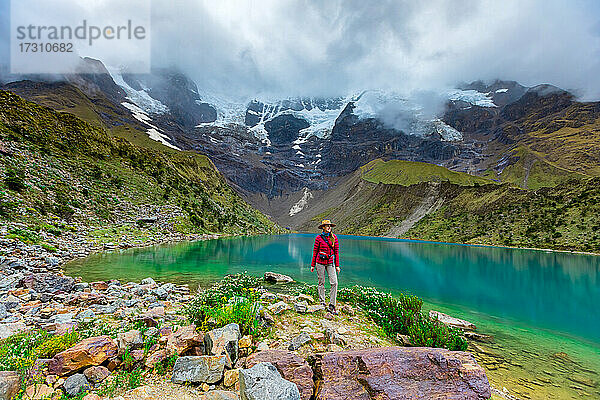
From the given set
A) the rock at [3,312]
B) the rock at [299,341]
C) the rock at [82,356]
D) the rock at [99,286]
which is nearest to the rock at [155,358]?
the rock at [82,356]

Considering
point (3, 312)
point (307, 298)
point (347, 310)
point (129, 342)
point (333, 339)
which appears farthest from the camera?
point (307, 298)

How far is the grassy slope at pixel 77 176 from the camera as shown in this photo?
32.7 metres

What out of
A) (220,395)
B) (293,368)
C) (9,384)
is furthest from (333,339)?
(9,384)

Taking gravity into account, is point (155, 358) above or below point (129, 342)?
below

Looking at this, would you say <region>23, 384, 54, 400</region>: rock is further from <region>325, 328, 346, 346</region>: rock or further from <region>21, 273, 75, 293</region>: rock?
<region>21, 273, 75, 293</region>: rock

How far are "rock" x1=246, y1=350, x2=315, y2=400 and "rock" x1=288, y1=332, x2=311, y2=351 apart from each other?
77.7 inches

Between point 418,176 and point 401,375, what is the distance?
179 meters

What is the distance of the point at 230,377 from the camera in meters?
5.34

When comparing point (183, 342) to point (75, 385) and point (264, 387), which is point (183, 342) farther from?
point (264, 387)

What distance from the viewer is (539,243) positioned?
224ft

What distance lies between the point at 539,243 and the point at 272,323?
83.0 metres

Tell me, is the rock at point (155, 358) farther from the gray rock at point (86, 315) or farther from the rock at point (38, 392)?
the gray rock at point (86, 315)

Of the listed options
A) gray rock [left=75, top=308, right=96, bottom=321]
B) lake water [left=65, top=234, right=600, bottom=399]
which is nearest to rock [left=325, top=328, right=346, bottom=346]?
lake water [left=65, top=234, right=600, bottom=399]

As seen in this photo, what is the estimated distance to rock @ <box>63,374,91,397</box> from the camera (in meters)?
4.72
